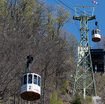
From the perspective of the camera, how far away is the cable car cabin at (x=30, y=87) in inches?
881

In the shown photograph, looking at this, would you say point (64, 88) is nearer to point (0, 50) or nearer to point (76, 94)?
point (76, 94)

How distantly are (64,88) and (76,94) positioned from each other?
5.50m

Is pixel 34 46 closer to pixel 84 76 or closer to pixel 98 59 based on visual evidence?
pixel 84 76

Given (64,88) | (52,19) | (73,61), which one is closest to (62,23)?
(52,19)

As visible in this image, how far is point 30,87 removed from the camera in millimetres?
22547

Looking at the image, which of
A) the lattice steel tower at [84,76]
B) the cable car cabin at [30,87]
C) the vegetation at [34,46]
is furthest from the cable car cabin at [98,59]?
the cable car cabin at [30,87]

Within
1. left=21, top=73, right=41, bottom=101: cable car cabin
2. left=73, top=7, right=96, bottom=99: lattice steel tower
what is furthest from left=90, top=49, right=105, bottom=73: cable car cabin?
left=21, top=73, right=41, bottom=101: cable car cabin

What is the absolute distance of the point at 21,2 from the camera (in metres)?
44.5

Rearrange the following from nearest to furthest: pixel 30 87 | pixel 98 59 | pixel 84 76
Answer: pixel 30 87, pixel 84 76, pixel 98 59

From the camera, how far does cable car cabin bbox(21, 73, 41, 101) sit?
2238 centimetres

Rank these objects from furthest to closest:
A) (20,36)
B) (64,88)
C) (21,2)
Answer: (21,2), (64,88), (20,36)

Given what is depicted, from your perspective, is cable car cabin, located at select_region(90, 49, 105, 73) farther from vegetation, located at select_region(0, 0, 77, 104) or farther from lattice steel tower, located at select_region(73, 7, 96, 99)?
lattice steel tower, located at select_region(73, 7, 96, 99)

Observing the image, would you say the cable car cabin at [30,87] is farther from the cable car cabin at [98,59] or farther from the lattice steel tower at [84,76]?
the cable car cabin at [98,59]

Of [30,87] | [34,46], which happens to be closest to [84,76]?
[34,46]
